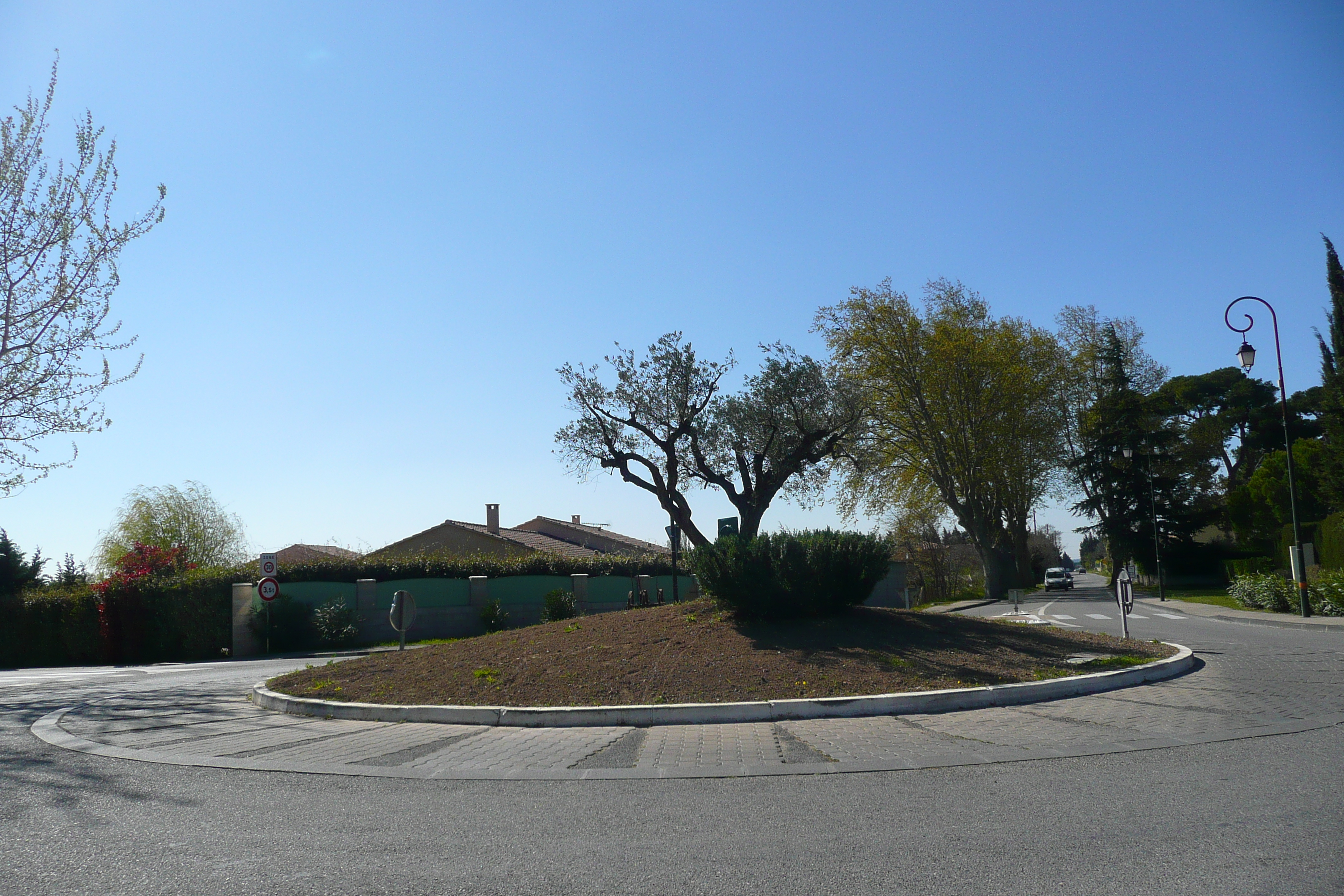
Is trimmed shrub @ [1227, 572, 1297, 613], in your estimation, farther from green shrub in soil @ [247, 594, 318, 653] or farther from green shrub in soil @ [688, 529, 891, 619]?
green shrub in soil @ [247, 594, 318, 653]

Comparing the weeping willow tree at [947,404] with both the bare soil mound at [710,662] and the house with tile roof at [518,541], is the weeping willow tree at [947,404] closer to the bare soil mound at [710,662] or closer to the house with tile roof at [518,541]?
the house with tile roof at [518,541]

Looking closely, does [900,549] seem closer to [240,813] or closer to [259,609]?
[259,609]

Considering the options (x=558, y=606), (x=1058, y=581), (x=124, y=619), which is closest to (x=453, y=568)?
(x=558, y=606)

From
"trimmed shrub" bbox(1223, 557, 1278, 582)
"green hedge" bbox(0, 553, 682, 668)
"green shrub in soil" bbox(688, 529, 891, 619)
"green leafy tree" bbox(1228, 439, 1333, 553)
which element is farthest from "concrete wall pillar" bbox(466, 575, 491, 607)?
"green leafy tree" bbox(1228, 439, 1333, 553)

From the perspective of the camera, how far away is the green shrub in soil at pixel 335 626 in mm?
26156

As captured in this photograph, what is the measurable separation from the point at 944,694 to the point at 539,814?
4979 mm

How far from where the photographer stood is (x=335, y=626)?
86.2 feet

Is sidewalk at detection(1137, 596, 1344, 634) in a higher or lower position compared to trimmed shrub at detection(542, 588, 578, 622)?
lower

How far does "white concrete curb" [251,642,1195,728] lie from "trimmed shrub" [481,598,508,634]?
61.0 ft

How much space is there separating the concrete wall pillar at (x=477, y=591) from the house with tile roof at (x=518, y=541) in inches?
125

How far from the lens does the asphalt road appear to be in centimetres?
408

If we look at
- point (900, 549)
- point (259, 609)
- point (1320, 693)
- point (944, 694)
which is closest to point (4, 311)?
point (259, 609)

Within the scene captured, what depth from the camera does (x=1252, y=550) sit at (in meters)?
47.7

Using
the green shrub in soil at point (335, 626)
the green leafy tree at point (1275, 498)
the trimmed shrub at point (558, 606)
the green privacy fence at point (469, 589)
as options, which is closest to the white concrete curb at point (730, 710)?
the trimmed shrub at point (558, 606)
